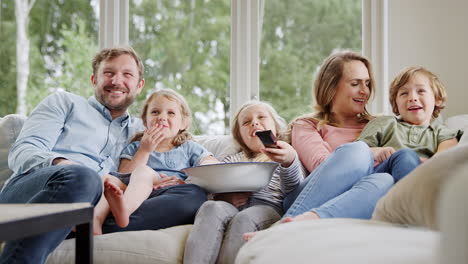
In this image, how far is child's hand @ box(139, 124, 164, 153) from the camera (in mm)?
2076

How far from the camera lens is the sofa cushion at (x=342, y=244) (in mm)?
724

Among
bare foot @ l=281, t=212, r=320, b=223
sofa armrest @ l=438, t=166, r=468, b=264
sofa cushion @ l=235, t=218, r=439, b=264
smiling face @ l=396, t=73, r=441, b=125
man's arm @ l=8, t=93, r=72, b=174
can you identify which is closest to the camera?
sofa armrest @ l=438, t=166, r=468, b=264

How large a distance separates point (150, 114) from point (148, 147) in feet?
0.72

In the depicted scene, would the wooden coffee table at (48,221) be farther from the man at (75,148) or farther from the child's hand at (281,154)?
the child's hand at (281,154)

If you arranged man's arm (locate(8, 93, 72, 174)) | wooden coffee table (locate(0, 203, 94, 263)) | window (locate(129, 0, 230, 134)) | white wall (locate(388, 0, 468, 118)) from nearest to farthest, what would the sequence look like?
wooden coffee table (locate(0, 203, 94, 263)) → man's arm (locate(8, 93, 72, 174)) → white wall (locate(388, 0, 468, 118)) → window (locate(129, 0, 230, 134))

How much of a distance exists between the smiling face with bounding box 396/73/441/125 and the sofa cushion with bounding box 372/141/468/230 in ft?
4.04

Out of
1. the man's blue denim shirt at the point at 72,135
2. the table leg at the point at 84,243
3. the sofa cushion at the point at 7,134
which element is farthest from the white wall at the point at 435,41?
the table leg at the point at 84,243

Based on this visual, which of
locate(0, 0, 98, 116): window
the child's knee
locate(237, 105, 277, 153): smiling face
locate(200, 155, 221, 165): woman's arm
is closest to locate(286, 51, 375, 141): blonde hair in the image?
locate(237, 105, 277, 153): smiling face

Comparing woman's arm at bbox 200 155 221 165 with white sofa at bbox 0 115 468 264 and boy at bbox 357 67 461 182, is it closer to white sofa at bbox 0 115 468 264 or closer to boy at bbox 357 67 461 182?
boy at bbox 357 67 461 182

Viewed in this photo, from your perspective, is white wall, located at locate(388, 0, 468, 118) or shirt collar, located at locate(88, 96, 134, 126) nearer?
shirt collar, located at locate(88, 96, 134, 126)

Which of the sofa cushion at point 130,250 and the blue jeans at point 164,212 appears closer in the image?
the sofa cushion at point 130,250

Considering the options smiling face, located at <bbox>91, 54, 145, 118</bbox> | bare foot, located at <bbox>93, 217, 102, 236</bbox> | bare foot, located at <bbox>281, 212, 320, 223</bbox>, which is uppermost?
smiling face, located at <bbox>91, 54, 145, 118</bbox>

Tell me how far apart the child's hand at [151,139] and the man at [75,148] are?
0.50 ft

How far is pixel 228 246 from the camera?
1.62 m
